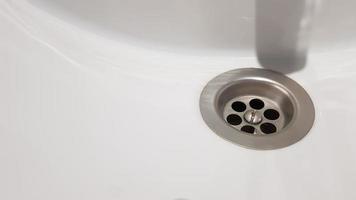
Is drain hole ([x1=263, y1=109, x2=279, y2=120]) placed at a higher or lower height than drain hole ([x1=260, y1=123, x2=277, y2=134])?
higher

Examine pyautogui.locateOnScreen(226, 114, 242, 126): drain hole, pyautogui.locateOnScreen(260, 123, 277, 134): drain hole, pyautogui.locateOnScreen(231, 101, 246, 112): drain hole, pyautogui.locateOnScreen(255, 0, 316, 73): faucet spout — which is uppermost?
pyautogui.locateOnScreen(255, 0, 316, 73): faucet spout

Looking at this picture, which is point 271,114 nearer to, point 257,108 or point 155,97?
point 257,108

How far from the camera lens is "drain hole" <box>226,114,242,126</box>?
48cm

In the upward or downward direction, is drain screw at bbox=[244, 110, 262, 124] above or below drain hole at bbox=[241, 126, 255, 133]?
above

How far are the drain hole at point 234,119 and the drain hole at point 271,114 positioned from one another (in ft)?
0.09

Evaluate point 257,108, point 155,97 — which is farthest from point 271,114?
point 155,97

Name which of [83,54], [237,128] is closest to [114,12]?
[83,54]

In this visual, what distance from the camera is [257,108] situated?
0.49 meters

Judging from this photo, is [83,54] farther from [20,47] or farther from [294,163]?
[294,163]

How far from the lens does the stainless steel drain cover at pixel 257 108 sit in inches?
17.7

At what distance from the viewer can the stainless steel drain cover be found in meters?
0.45

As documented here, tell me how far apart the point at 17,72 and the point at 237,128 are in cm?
21

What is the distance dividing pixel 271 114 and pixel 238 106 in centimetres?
3

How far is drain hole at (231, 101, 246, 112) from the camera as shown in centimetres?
49
